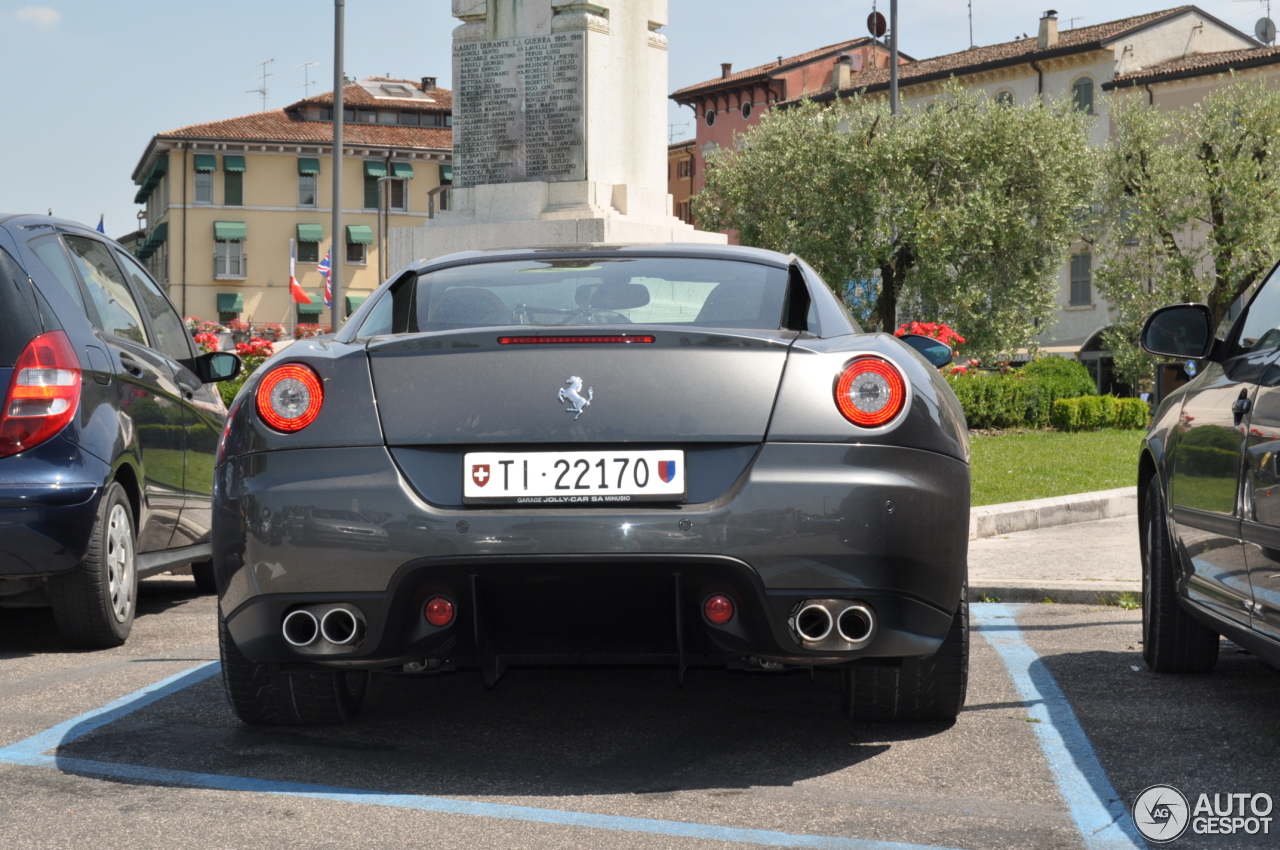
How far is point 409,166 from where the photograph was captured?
235ft

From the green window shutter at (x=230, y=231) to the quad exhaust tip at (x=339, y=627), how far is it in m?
67.7

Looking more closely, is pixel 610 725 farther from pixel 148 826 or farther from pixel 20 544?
pixel 20 544

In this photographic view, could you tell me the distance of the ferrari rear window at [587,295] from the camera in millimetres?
4199

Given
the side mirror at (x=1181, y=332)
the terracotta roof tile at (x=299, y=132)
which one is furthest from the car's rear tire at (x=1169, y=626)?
the terracotta roof tile at (x=299, y=132)

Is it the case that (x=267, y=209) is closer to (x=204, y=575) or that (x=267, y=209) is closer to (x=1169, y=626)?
(x=204, y=575)

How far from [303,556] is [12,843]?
86cm

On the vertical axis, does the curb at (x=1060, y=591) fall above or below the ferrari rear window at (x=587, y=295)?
below

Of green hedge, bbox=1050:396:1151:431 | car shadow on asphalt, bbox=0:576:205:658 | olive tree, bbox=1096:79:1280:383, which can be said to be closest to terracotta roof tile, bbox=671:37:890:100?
olive tree, bbox=1096:79:1280:383

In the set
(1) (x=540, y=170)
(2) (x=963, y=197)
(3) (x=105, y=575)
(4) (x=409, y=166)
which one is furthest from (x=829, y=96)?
(3) (x=105, y=575)

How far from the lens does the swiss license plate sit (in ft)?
11.8

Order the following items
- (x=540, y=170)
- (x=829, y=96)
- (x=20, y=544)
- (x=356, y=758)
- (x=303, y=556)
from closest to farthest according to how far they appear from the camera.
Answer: (x=303, y=556) < (x=356, y=758) < (x=20, y=544) < (x=540, y=170) < (x=829, y=96)

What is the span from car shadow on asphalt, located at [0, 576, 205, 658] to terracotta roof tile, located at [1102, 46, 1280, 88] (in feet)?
158

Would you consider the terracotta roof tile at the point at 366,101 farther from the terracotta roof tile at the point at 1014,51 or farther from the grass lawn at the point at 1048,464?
the grass lawn at the point at 1048,464

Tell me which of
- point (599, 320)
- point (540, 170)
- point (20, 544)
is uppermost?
point (540, 170)
